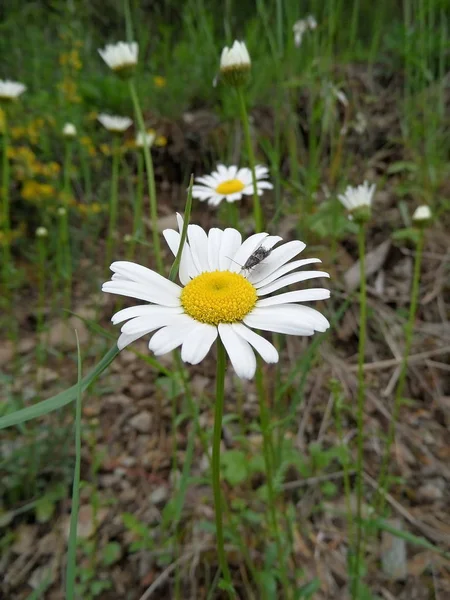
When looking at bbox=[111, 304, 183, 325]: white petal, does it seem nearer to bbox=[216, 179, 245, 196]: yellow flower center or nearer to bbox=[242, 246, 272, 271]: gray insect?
bbox=[242, 246, 272, 271]: gray insect

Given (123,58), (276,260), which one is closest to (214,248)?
(276,260)

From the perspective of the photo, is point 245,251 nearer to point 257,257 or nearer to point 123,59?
point 257,257

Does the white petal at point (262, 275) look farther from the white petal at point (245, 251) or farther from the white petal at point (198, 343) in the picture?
the white petal at point (198, 343)

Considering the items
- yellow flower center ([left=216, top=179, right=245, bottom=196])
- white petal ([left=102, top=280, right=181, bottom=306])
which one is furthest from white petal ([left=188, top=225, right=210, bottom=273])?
yellow flower center ([left=216, top=179, right=245, bottom=196])

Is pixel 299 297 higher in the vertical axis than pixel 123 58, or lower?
lower

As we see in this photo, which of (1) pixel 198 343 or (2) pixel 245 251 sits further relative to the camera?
(2) pixel 245 251

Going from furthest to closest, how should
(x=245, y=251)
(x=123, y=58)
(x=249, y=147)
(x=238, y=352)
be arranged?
(x=123, y=58)
(x=249, y=147)
(x=245, y=251)
(x=238, y=352)

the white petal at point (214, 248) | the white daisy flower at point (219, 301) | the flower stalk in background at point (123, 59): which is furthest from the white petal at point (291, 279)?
the flower stalk in background at point (123, 59)

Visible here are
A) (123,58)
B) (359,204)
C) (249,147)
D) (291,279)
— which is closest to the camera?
(291,279)
